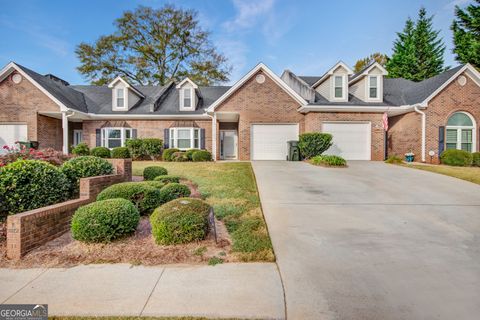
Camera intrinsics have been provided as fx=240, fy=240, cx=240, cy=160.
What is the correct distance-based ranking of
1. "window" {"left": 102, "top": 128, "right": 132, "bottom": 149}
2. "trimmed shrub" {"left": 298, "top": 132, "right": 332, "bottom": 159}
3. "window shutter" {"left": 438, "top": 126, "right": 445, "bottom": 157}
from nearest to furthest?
"trimmed shrub" {"left": 298, "top": 132, "right": 332, "bottom": 159}, "window shutter" {"left": 438, "top": 126, "right": 445, "bottom": 157}, "window" {"left": 102, "top": 128, "right": 132, "bottom": 149}

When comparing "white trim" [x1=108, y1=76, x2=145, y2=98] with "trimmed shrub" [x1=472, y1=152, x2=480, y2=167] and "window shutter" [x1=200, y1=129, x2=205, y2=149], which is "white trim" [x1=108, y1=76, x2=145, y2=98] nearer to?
"window shutter" [x1=200, y1=129, x2=205, y2=149]

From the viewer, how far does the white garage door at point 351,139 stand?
49.3ft

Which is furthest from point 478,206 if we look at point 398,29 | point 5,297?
point 398,29

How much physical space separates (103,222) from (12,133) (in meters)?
17.1

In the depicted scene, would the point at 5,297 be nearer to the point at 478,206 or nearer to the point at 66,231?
the point at 66,231

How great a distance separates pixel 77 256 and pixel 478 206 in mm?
8650

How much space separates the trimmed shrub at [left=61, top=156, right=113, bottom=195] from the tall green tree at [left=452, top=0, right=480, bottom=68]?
2854cm

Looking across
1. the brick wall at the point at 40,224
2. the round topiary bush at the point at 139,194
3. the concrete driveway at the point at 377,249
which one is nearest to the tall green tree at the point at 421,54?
the concrete driveway at the point at 377,249

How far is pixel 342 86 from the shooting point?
15844 millimetres

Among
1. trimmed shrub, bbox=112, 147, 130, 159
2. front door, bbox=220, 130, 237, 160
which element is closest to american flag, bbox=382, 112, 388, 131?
front door, bbox=220, 130, 237, 160

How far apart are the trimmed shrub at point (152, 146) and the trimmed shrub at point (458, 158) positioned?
17.2 meters

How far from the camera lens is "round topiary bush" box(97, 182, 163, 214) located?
16.4 feet

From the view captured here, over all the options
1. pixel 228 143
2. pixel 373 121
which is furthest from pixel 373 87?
pixel 228 143

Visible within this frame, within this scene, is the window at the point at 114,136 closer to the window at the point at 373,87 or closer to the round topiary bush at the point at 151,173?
the round topiary bush at the point at 151,173
